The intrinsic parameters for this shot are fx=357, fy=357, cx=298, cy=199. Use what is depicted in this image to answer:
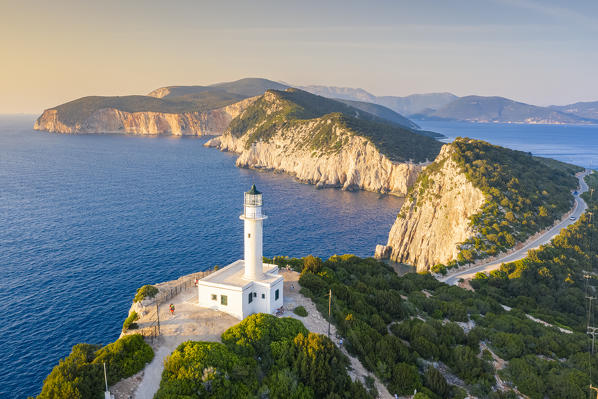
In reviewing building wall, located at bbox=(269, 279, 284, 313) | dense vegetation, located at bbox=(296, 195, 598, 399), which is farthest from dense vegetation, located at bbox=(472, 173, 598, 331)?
building wall, located at bbox=(269, 279, 284, 313)

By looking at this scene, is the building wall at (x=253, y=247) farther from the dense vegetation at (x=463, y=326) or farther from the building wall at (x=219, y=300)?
the dense vegetation at (x=463, y=326)

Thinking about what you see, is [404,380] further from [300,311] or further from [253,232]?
[253,232]

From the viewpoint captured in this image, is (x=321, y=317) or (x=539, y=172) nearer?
(x=321, y=317)

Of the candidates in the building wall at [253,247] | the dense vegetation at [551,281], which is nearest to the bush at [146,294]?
the building wall at [253,247]

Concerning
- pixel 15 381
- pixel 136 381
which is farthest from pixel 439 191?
pixel 15 381

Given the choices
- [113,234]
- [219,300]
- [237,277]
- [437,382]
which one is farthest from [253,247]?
[113,234]

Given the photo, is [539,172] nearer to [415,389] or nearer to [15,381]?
[415,389]
